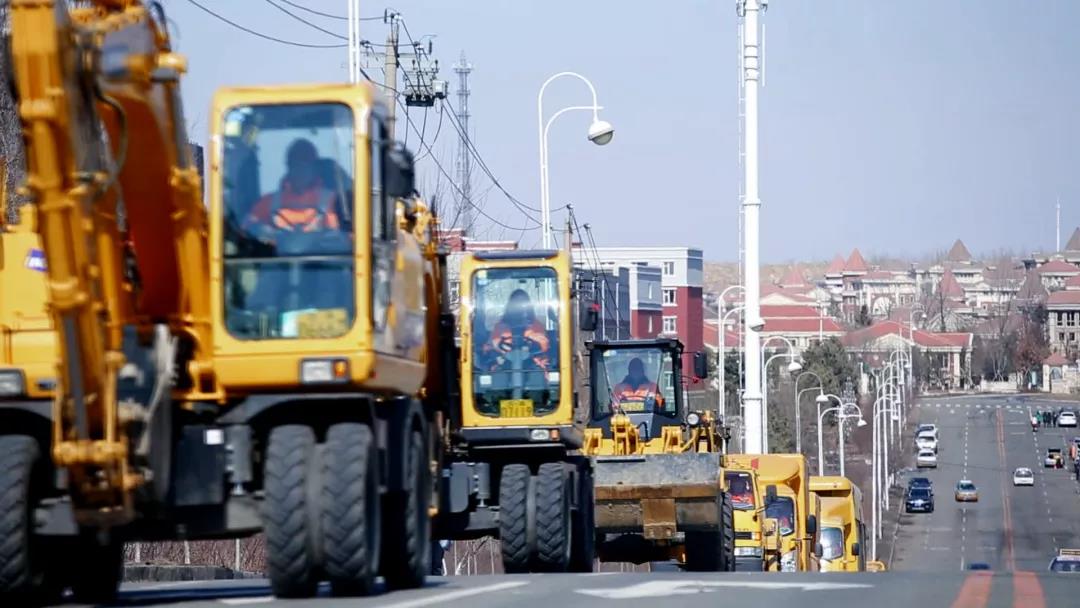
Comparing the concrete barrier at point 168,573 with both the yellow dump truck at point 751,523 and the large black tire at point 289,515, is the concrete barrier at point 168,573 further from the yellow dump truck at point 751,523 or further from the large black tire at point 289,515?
the large black tire at point 289,515

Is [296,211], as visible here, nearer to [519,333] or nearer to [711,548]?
[519,333]

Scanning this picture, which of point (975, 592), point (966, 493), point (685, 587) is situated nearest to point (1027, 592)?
point (975, 592)

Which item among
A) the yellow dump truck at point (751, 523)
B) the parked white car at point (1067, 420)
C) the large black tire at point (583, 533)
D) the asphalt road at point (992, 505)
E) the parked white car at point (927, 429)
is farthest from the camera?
the parked white car at point (1067, 420)

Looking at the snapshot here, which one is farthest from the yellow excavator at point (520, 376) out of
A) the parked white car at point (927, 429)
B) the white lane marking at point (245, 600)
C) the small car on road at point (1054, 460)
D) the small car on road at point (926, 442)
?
the parked white car at point (927, 429)

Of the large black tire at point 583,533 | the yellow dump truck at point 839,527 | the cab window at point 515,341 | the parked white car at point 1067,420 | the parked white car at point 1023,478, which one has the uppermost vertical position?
the cab window at point 515,341

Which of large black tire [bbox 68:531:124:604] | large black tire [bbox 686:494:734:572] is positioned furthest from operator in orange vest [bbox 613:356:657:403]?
large black tire [bbox 68:531:124:604]

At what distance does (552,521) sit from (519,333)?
2.23 meters

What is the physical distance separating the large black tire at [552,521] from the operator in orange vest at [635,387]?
30.4 feet

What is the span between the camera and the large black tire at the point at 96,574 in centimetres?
1502

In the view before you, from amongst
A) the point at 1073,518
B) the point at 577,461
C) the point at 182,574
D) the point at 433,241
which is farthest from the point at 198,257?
the point at 1073,518

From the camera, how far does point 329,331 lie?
13.5 metres

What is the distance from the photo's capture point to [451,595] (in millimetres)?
13906

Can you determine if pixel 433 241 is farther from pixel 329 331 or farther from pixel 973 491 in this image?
pixel 973 491

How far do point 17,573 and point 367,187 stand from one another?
366 cm
